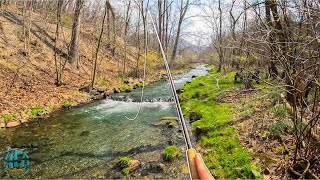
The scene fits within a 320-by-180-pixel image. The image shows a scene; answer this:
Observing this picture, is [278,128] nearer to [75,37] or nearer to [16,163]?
[16,163]

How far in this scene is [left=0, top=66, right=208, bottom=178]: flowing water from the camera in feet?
18.8

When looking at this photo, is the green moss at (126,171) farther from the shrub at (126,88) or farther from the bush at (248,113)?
the shrub at (126,88)

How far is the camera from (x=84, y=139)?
749 cm

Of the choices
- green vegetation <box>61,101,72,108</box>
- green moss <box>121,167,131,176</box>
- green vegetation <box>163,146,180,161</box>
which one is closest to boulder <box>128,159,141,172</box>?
green moss <box>121,167,131,176</box>

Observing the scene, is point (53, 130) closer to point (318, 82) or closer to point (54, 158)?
point (54, 158)

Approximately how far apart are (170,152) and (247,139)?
201 centimetres

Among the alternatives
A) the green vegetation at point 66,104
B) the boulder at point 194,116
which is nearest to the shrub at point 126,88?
the green vegetation at point 66,104

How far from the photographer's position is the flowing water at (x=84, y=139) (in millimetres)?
5722

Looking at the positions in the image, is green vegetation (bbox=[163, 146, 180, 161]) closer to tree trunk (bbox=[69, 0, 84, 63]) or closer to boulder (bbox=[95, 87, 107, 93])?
boulder (bbox=[95, 87, 107, 93])

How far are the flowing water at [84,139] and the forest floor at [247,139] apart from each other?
157 centimetres

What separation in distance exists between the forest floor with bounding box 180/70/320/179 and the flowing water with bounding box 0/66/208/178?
62.0 inches

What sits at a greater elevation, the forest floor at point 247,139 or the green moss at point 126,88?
the green moss at point 126,88

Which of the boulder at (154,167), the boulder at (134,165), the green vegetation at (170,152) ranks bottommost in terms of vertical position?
the boulder at (154,167)

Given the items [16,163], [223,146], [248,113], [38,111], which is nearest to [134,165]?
[223,146]
